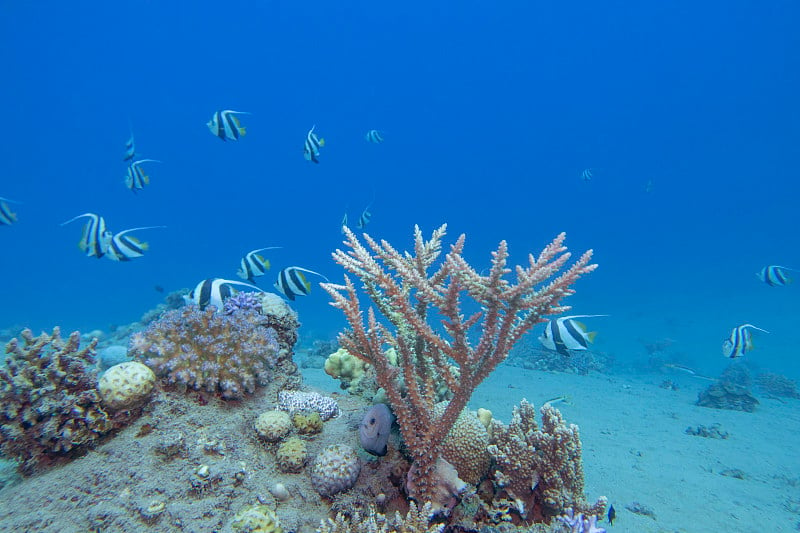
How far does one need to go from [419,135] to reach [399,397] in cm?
10681

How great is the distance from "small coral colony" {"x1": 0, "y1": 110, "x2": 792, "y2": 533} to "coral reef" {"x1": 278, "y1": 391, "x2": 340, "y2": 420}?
3cm

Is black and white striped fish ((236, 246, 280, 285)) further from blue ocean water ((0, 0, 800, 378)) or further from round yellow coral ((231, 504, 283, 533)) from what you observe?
blue ocean water ((0, 0, 800, 378))

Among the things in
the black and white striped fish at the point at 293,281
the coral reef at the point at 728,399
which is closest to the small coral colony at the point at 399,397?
the black and white striped fish at the point at 293,281

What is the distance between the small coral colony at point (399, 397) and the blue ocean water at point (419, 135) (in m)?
60.1

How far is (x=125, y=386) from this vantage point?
310cm

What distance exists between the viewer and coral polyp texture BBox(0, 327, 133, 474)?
281 cm

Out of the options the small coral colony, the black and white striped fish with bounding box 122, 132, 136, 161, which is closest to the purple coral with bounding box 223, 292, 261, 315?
the small coral colony

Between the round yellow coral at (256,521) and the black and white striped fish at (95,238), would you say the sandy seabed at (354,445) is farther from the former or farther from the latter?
the black and white striped fish at (95,238)

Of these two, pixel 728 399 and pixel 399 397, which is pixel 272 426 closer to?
pixel 399 397

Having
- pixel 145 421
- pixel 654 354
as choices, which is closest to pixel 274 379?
pixel 145 421

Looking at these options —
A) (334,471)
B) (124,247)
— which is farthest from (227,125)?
(334,471)

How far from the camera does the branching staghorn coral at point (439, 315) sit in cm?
226

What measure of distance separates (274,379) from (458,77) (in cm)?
10793

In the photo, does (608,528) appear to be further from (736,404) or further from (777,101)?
(777,101)
